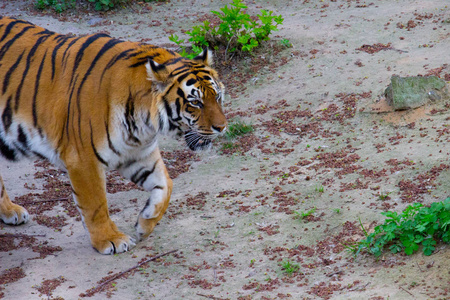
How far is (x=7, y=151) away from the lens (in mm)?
4578

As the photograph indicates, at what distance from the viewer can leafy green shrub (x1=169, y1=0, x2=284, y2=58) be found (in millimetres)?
7336

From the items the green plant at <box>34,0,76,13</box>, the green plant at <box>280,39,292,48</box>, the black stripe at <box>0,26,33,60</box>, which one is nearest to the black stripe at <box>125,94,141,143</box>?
the black stripe at <box>0,26,33,60</box>

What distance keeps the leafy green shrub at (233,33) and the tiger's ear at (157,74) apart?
3196 mm

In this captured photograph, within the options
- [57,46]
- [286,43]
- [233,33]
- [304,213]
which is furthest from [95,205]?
[286,43]

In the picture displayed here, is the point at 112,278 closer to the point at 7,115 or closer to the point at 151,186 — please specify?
the point at 151,186

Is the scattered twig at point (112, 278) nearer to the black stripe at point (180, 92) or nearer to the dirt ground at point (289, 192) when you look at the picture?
the dirt ground at point (289, 192)

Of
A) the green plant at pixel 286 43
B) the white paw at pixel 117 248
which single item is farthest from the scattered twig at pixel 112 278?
the green plant at pixel 286 43

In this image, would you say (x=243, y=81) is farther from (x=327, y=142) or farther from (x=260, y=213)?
(x=260, y=213)

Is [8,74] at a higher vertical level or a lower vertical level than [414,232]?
higher

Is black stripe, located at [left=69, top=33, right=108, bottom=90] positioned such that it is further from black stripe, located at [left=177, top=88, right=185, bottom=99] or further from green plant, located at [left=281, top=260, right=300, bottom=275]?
green plant, located at [left=281, top=260, right=300, bottom=275]

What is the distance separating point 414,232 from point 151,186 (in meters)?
2.15

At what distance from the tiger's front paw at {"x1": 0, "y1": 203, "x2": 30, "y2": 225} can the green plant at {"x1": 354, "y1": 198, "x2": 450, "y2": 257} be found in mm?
3027

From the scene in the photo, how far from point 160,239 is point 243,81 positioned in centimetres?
330

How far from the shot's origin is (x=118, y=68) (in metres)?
4.22
